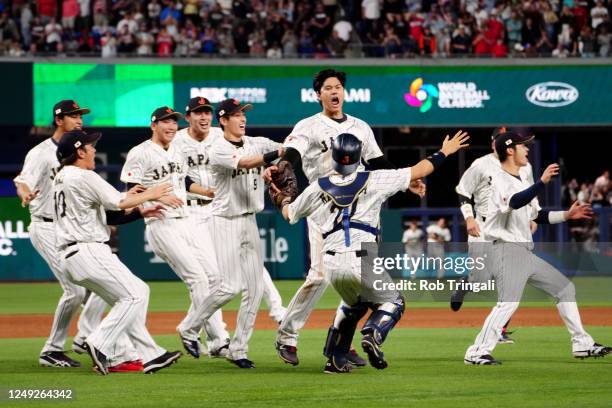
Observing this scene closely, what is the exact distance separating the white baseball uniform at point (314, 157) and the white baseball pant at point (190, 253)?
88 cm

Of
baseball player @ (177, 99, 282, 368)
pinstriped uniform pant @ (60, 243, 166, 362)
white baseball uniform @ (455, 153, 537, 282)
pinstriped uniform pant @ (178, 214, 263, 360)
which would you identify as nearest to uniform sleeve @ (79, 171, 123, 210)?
pinstriped uniform pant @ (60, 243, 166, 362)

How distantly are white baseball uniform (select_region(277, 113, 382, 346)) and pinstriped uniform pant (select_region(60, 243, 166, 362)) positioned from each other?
1289 millimetres

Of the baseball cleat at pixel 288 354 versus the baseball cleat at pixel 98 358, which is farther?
the baseball cleat at pixel 288 354

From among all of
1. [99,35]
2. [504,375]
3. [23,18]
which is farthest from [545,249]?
[504,375]

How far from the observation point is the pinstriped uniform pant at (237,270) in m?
10.7

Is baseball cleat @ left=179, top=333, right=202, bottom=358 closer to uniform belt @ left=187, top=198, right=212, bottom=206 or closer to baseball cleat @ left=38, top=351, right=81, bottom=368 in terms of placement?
baseball cleat @ left=38, top=351, right=81, bottom=368

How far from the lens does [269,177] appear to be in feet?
32.3

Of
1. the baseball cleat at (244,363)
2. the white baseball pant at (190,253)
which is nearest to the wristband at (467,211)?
the white baseball pant at (190,253)

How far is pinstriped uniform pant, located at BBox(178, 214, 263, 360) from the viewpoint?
1069cm

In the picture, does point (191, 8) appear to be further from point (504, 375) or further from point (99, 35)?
point (504, 375)

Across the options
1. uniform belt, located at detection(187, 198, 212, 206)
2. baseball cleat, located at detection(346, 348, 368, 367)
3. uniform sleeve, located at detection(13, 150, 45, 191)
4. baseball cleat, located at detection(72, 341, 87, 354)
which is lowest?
baseball cleat, located at detection(72, 341, 87, 354)

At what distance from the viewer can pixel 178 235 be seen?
11023 mm

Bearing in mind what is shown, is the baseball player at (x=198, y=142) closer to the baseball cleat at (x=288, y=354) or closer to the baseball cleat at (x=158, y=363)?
the baseball cleat at (x=288, y=354)

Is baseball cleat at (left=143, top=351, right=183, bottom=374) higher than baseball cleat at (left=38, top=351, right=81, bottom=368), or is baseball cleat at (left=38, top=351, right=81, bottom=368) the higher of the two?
baseball cleat at (left=143, top=351, right=183, bottom=374)
